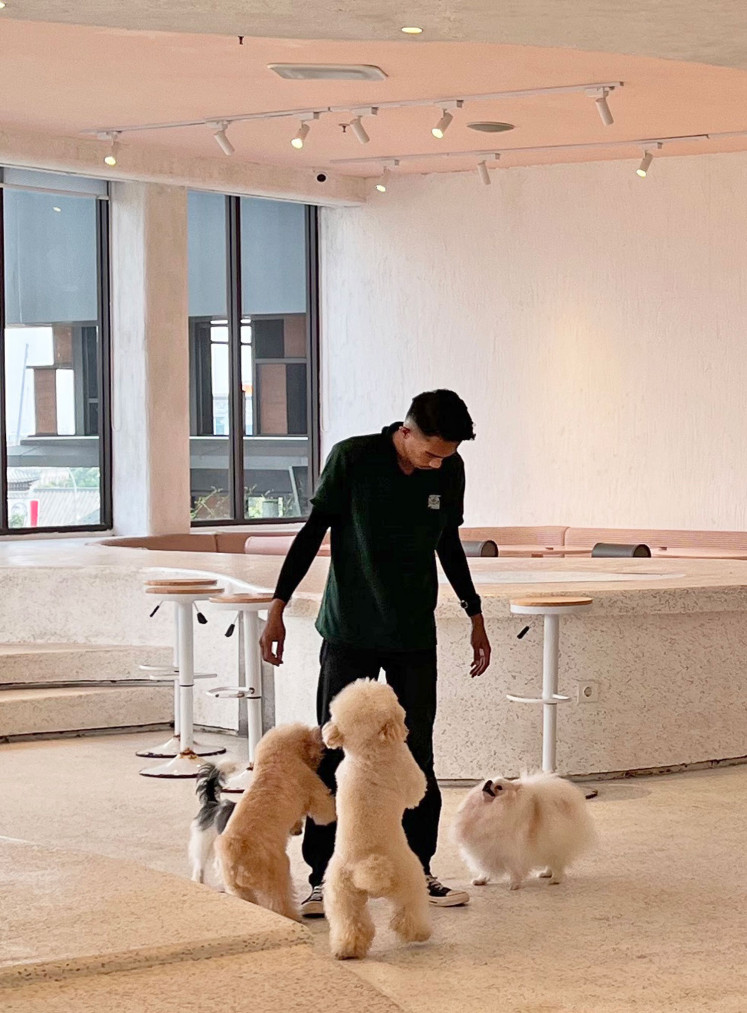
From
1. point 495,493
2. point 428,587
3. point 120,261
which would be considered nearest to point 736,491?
point 495,493

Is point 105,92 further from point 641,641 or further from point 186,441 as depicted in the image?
point 641,641

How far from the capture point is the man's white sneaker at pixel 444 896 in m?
4.36

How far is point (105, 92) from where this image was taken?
9.60 m

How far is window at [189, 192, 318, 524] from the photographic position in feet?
41.8

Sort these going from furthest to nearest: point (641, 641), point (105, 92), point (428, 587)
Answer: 1. point (105, 92)
2. point (641, 641)
3. point (428, 587)


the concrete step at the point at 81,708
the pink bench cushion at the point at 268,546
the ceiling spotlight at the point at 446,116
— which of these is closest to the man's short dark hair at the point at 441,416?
the concrete step at the point at 81,708

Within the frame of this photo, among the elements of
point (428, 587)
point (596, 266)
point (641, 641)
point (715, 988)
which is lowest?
point (715, 988)

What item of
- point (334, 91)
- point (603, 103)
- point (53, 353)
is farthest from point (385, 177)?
point (603, 103)

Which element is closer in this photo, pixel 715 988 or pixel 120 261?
pixel 715 988

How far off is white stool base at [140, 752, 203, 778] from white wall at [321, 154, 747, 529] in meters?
6.01

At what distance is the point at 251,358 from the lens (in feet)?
43.1

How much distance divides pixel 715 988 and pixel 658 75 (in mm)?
6585

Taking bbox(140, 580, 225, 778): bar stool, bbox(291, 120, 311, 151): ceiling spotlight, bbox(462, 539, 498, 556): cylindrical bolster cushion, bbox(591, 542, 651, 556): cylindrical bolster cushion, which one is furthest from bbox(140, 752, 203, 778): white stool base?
bbox(291, 120, 311, 151): ceiling spotlight

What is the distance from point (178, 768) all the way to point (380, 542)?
2.69 meters
